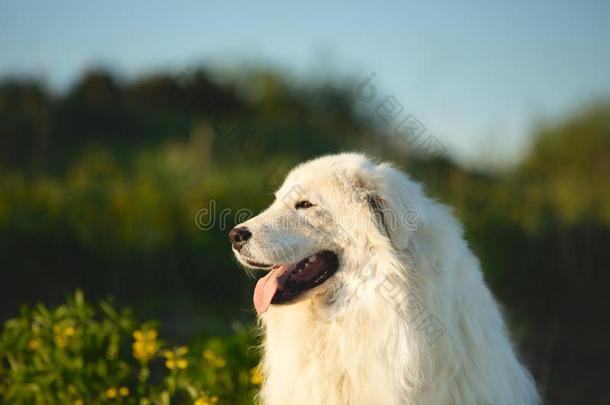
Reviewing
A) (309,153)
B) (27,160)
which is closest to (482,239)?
(309,153)

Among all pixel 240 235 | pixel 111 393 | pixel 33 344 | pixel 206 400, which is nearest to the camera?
pixel 240 235

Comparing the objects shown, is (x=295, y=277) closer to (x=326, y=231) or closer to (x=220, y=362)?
(x=326, y=231)

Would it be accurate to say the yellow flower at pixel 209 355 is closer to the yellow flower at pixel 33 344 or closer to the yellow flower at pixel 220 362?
the yellow flower at pixel 220 362

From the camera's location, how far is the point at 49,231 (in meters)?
7.34

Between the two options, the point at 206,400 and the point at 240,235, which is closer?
the point at 240,235

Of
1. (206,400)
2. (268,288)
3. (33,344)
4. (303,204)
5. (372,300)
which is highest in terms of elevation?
(303,204)

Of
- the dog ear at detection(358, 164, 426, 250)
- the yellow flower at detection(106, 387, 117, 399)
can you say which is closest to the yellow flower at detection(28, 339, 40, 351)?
the yellow flower at detection(106, 387, 117, 399)

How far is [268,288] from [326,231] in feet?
1.32

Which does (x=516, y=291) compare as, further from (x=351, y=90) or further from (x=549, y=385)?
(x=351, y=90)

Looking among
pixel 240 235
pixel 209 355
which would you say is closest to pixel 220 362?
pixel 209 355

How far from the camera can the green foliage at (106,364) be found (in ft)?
12.3

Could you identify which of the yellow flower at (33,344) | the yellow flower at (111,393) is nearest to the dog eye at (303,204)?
the yellow flower at (111,393)

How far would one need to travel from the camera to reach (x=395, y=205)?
9.27 feet

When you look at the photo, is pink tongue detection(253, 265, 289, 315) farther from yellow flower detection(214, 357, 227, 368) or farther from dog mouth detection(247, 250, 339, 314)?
yellow flower detection(214, 357, 227, 368)
